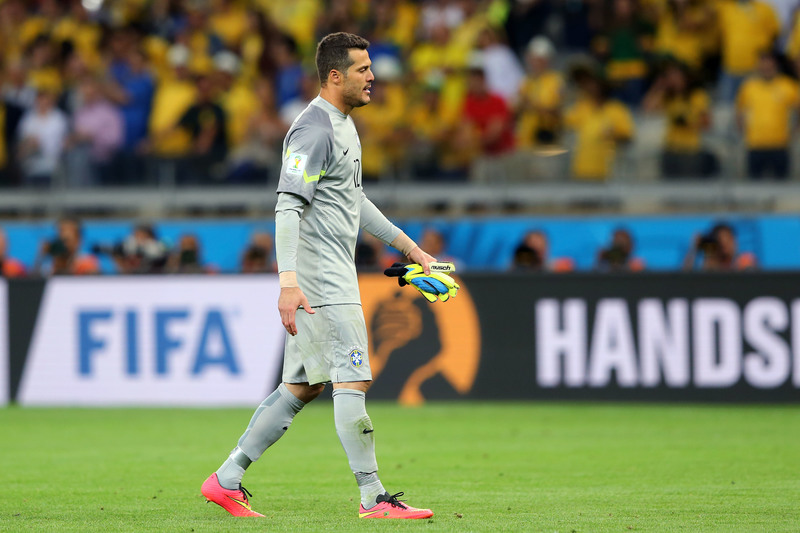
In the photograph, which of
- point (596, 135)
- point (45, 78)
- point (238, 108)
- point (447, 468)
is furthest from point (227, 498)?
point (45, 78)

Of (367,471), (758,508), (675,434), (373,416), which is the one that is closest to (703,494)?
(758,508)

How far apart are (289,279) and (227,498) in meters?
1.26

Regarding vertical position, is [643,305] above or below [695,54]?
below

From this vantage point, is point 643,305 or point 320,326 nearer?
point 320,326

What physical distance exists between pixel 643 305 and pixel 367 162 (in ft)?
13.5

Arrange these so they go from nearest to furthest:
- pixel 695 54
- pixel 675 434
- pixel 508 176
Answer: pixel 675 434
pixel 508 176
pixel 695 54

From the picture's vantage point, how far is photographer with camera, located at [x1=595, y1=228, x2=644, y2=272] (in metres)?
14.4

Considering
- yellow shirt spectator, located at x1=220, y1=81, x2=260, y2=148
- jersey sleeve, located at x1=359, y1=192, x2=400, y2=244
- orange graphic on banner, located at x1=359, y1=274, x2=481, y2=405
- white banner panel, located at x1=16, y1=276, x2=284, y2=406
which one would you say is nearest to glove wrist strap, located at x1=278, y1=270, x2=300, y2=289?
jersey sleeve, located at x1=359, y1=192, x2=400, y2=244

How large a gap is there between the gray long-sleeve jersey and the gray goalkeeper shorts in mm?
77

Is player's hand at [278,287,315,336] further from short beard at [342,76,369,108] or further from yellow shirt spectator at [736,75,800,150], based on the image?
yellow shirt spectator at [736,75,800,150]

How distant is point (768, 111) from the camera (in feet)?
47.8

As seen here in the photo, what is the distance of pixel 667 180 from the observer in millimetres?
14852

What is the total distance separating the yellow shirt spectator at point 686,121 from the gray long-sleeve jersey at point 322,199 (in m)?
9.02

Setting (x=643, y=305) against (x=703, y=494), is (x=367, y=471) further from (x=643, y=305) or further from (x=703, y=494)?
(x=643, y=305)
